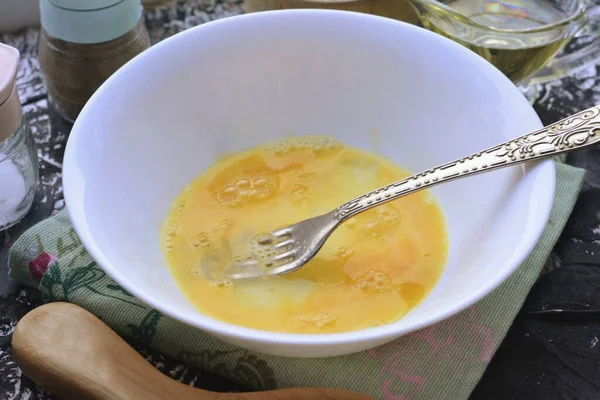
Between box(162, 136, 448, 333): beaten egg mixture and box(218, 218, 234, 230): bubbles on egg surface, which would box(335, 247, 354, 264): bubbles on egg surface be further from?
box(218, 218, 234, 230): bubbles on egg surface

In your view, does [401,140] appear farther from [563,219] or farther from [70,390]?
[70,390]

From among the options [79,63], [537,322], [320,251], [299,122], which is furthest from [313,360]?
[79,63]

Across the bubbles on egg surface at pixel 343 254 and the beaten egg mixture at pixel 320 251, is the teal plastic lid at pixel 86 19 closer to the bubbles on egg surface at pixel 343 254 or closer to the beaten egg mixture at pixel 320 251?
the beaten egg mixture at pixel 320 251

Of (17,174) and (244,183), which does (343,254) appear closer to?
(244,183)

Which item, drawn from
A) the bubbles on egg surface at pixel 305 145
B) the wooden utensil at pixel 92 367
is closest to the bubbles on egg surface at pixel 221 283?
the wooden utensil at pixel 92 367

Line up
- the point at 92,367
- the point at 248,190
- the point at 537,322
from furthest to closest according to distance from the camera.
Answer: the point at 248,190 → the point at 537,322 → the point at 92,367

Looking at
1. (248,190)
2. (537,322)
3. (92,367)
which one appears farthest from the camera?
(248,190)
